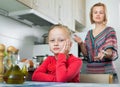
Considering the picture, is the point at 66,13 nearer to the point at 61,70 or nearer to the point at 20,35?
the point at 20,35

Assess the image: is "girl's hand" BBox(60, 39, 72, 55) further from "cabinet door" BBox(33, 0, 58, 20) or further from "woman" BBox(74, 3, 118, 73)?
"cabinet door" BBox(33, 0, 58, 20)

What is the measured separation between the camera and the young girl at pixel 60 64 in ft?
3.27

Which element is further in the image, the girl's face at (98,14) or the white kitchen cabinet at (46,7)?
the girl's face at (98,14)

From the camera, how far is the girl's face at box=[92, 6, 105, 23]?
1880 mm

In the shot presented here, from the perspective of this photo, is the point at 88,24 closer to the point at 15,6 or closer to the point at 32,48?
the point at 32,48

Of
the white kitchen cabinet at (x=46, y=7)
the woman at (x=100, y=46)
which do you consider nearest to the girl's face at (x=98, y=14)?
the woman at (x=100, y=46)

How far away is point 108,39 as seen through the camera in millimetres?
1737

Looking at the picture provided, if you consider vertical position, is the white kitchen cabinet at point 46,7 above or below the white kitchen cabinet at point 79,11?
below

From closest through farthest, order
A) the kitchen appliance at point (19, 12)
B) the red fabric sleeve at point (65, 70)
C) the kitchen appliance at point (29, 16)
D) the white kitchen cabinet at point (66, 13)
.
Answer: the red fabric sleeve at point (65, 70), the kitchen appliance at point (19, 12), the kitchen appliance at point (29, 16), the white kitchen cabinet at point (66, 13)

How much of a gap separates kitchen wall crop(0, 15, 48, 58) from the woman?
1.87 feet

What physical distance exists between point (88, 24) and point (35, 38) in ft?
3.87

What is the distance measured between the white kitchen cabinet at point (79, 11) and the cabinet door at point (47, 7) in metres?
0.67

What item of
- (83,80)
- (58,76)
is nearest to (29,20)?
(83,80)

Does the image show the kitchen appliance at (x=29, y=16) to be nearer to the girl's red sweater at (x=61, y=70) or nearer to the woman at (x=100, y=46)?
the woman at (x=100, y=46)
